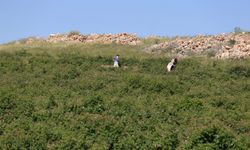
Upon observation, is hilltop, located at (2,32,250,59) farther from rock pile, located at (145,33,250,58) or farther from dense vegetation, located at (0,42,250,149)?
dense vegetation, located at (0,42,250,149)

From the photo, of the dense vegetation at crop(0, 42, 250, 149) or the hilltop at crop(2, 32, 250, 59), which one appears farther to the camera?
the hilltop at crop(2, 32, 250, 59)

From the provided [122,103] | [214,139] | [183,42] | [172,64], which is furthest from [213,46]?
[214,139]

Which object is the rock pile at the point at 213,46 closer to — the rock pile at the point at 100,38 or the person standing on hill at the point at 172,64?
the rock pile at the point at 100,38

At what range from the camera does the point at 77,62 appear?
39594 millimetres

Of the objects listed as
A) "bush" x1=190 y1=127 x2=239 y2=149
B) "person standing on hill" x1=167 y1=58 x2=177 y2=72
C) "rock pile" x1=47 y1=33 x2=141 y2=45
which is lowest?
"bush" x1=190 y1=127 x2=239 y2=149

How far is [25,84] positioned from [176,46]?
17215mm

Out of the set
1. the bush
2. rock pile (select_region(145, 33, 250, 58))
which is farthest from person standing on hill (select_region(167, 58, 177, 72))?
the bush

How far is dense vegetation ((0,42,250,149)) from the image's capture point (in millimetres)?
22719

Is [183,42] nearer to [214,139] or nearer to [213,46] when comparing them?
[213,46]

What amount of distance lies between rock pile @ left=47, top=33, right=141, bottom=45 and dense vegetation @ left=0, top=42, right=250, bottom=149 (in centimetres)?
968

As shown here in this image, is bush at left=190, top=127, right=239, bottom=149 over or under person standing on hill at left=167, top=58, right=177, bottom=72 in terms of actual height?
under

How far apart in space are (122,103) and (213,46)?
19.3m

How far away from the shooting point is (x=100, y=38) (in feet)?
173

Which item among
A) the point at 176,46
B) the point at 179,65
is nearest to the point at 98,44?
the point at 176,46
